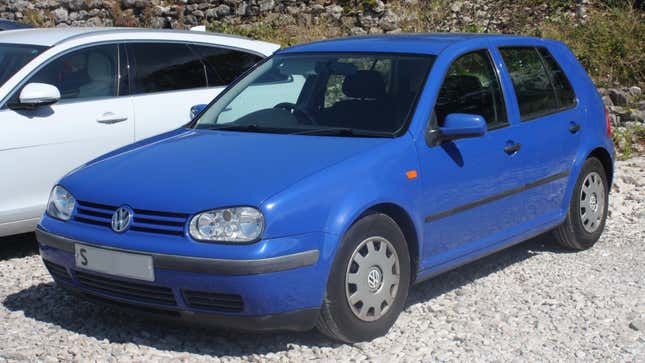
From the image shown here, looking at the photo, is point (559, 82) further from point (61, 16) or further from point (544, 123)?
point (61, 16)

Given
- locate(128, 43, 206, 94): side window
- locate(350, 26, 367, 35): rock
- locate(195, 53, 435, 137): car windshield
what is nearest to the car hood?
locate(195, 53, 435, 137): car windshield

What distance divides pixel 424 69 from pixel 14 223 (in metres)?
2.93

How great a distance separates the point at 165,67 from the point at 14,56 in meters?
1.13

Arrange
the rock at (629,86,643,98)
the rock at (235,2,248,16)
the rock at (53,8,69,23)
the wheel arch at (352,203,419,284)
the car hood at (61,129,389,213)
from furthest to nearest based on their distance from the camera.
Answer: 1. the rock at (53,8,69,23)
2. the rock at (235,2,248,16)
3. the rock at (629,86,643,98)
4. the wheel arch at (352,203,419,284)
5. the car hood at (61,129,389,213)

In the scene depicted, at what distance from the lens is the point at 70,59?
7.12 m

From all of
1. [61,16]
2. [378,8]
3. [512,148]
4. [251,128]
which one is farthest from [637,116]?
[61,16]

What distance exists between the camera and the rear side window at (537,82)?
6422 millimetres

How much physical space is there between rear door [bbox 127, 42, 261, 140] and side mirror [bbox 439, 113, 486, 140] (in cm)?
268

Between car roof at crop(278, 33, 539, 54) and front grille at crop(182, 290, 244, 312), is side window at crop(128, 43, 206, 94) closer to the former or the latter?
car roof at crop(278, 33, 539, 54)

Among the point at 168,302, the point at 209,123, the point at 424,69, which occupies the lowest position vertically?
the point at 168,302

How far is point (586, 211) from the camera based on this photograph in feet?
23.2

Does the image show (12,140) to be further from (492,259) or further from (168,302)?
(492,259)

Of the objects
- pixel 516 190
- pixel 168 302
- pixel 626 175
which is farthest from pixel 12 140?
pixel 626 175

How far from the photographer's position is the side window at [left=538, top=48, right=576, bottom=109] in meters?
6.87
